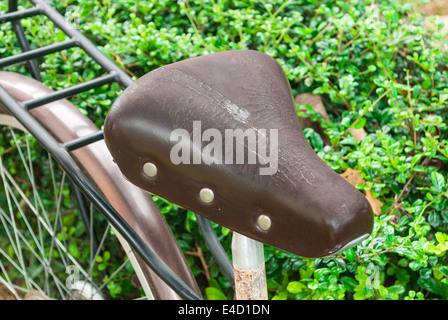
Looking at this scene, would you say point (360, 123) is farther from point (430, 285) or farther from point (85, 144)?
point (85, 144)

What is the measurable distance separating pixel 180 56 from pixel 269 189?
1.10m

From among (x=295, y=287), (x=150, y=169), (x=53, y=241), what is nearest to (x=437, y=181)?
(x=295, y=287)

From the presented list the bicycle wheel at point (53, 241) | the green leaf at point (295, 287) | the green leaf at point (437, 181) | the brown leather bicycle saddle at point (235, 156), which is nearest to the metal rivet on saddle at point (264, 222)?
the brown leather bicycle saddle at point (235, 156)

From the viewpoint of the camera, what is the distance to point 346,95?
1.69 metres

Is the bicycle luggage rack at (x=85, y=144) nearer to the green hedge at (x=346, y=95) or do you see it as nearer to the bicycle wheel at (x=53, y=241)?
the green hedge at (x=346, y=95)

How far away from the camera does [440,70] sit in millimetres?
1851

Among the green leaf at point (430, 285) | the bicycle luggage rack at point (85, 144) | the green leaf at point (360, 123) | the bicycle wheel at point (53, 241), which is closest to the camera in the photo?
the bicycle luggage rack at point (85, 144)

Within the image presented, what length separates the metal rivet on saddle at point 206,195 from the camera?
0.83m

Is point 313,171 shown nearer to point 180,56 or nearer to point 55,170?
point 180,56

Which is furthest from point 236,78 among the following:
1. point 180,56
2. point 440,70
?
point 440,70

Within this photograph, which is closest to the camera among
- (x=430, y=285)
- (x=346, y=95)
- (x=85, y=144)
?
(x=85, y=144)

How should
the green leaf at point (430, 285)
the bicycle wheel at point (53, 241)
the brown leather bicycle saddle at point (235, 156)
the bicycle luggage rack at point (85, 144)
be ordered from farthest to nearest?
the bicycle wheel at point (53, 241) → the green leaf at point (430, 285) → the bicycle luggage rack at point (85, 144) → the brown leather bicycle saddle at point (235, 156)

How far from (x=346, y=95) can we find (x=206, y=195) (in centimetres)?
96

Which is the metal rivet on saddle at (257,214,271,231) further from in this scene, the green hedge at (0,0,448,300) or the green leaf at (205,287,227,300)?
the green leaf at (205,287,227,300)
